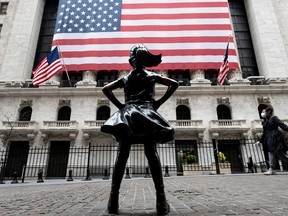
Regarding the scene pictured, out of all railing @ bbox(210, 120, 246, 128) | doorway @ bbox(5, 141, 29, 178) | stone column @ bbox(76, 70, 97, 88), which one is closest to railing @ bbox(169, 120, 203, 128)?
railing @ bbox(210, 120, 246, 128)

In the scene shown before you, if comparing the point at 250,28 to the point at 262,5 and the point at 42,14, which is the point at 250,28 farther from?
the point at 42,14

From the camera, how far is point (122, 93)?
20.9 metres

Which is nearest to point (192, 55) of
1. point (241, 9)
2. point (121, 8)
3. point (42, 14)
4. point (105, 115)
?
point (121, 8)

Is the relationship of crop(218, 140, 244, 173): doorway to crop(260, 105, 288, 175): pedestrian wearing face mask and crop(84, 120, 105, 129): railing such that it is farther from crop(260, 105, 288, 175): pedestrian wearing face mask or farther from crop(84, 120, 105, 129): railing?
crop(260, 105, 288, 175): pedestrian wearing face mask

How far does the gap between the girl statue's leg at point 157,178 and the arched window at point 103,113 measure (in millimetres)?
19519

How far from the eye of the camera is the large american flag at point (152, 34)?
18859mm

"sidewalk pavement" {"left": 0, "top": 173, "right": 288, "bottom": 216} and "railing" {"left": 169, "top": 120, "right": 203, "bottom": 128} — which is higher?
"railing" {"left": 169, "top": 120, "right": 203, "bottom": 128}

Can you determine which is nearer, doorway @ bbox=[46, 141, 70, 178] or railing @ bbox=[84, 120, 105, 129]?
doorway @ bbox=[46, 141, 70, 178]

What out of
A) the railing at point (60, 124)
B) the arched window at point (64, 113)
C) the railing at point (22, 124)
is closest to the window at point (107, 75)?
→ the arched window at point (64, 113)

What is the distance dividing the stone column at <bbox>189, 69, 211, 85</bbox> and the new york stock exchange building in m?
0.11

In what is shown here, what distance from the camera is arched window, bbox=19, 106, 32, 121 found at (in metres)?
20.7

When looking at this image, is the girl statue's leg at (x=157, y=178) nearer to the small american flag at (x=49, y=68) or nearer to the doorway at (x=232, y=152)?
the small american flag at (x=49, y=68)

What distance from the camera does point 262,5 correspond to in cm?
2666

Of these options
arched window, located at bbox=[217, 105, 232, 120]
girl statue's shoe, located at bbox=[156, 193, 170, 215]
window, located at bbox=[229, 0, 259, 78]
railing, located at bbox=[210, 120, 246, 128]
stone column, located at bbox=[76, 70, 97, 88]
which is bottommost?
girl statue's shoe, located at bbox=[156, 193, 170, 215]
